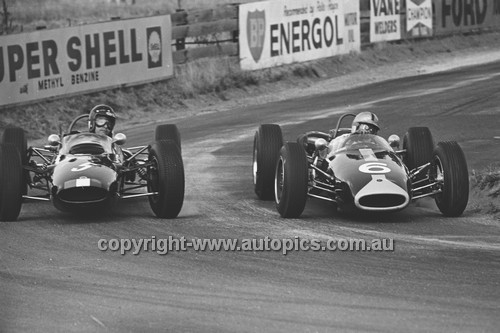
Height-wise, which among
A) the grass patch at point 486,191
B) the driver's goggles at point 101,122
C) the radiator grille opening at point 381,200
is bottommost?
the grass patch at point 486,191

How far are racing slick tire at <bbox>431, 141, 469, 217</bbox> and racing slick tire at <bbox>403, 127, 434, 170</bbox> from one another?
1094mm

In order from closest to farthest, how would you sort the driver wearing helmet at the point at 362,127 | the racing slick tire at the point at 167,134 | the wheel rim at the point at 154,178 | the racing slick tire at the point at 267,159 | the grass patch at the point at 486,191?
the wheel rim at the point at 154,178
the grass patch at the point at 486,191
the driver wearing helmet at the point at 362,127
the racing slick tire at the point at 267,159
the racing slick tire at the point at 167,134

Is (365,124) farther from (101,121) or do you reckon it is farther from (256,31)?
(256,31)

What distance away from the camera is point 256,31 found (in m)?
28.0

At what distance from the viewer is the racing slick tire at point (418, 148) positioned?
14469 mm

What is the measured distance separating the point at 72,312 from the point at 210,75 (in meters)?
18.2

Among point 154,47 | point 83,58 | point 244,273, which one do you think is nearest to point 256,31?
point 154,47

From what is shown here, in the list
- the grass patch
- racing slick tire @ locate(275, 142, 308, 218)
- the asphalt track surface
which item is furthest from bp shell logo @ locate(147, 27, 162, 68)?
racing slick tire @ locate(275, 142, 308, 218)

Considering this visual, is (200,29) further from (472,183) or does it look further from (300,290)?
(300,290)

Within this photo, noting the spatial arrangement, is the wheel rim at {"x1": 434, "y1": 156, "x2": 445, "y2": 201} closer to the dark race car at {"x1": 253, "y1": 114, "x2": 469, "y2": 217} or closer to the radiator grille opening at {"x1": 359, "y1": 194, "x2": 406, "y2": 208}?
the dark race car at {"x1": 253, "y1": 114, "x2": 469, "y2": 217}

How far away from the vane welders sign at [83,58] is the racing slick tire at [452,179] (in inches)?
436

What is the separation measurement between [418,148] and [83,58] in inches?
417

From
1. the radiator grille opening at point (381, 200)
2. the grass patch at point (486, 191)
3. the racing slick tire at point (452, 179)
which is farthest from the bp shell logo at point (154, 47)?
the radiator grille opening at point (381, 200)

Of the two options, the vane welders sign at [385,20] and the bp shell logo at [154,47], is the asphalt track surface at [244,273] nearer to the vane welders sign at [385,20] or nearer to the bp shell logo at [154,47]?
the bp shell logo at [154,47]
